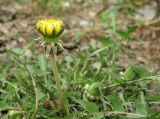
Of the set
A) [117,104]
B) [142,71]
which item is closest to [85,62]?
[142,71]

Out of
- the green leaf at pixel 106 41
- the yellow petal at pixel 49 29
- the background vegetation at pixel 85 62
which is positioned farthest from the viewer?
the green leaf at pixel 106 41

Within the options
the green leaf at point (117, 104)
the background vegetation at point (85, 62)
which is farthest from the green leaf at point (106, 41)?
the green leaf at point (117, 104)

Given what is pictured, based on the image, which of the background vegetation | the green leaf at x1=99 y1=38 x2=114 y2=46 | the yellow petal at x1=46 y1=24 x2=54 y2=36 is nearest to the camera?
the yellow petal at x1=46 y1=24 x2=54 y2=36

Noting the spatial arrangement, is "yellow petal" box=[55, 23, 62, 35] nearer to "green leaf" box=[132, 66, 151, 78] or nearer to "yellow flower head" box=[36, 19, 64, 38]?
"yellow flower head" box=[36, 19, 64, 38]

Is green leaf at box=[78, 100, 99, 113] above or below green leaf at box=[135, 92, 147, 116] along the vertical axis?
above

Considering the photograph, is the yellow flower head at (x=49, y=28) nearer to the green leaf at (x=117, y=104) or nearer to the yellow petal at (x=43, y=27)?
the yellow petal at (x=43, y=27)

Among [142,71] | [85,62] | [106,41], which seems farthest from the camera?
[85,62]

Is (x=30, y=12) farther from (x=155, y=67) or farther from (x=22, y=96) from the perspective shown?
(x=22, y=96)

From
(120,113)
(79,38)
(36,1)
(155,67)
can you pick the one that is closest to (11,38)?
(79,38)

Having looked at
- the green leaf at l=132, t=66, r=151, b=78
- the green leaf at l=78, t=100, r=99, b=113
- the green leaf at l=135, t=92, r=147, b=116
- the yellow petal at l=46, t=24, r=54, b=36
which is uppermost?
the yellow petal at l=46, t=24, r=54, b=36

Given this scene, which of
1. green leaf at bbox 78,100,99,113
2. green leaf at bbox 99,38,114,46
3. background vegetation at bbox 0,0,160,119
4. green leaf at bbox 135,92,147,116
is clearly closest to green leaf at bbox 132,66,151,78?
background vegetation at bbox 0,0,160,119

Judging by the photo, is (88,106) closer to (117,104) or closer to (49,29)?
(117,104)
